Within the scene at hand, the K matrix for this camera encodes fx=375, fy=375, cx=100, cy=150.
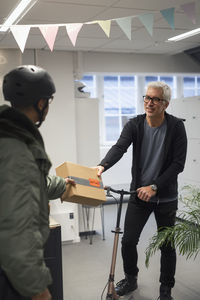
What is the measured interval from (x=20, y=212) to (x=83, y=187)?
2.89ft

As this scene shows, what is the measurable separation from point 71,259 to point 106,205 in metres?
2.47

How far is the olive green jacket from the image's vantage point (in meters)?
1.20

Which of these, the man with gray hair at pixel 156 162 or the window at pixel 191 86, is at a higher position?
the window at pixel 191 86

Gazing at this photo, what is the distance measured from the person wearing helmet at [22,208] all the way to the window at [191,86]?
5.98m

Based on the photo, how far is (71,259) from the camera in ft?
13.4

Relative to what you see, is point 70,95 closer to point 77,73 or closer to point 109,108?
point 77,73

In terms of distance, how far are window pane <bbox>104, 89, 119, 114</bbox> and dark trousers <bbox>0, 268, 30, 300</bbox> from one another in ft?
18.0

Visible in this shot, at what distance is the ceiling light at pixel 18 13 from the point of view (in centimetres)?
296

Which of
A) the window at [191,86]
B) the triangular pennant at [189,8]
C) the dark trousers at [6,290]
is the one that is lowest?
the dark trousers at [6,290]

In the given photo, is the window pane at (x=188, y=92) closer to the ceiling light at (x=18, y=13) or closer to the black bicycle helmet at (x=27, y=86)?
the ceiling light at (x=18, y=13)

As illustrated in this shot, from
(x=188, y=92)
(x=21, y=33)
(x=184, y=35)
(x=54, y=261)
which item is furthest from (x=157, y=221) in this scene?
(x=188, y=92)

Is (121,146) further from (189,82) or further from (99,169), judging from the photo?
(189,82)

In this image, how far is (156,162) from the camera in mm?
2736

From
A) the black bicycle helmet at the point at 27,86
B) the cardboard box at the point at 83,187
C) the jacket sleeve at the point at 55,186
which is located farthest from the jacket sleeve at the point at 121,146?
the black bicycle helmet at the point at 27,86
